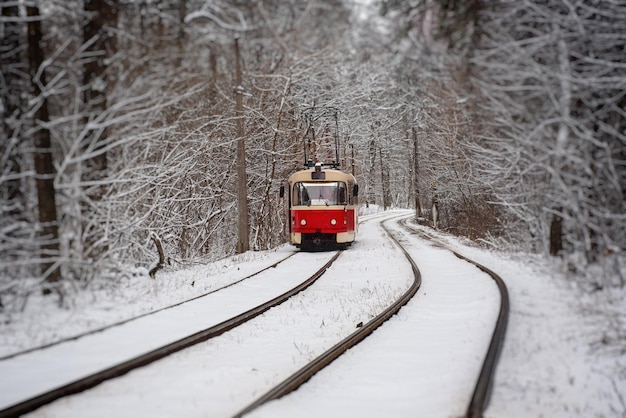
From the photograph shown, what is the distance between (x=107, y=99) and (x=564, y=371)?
7.46 meters

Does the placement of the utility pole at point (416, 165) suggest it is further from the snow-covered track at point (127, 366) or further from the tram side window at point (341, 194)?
the snow-covered track at point (127, 366)

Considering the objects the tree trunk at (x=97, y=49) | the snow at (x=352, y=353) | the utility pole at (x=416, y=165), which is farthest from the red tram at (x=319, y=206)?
the utility pole at (x=416, y=165)

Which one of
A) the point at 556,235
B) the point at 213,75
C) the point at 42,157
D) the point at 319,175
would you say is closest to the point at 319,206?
the point at 319,175

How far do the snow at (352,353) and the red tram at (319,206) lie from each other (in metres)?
8.70

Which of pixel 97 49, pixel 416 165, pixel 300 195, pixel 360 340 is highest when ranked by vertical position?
pixel 97 49

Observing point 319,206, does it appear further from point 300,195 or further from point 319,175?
point 319,175

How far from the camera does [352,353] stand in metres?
6.08

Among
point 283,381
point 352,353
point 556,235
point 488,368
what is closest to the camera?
point 488,368

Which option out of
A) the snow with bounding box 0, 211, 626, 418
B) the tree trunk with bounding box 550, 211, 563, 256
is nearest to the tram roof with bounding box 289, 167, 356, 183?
the snow with bounding box 0, 211, 626, 418

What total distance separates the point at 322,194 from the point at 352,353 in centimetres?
1250

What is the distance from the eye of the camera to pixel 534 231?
9.01m

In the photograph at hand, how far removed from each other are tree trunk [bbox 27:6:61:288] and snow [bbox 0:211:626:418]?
94cm

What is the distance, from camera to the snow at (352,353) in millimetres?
4504

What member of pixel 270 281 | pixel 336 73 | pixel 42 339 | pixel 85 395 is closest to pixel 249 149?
pixel 336 73
